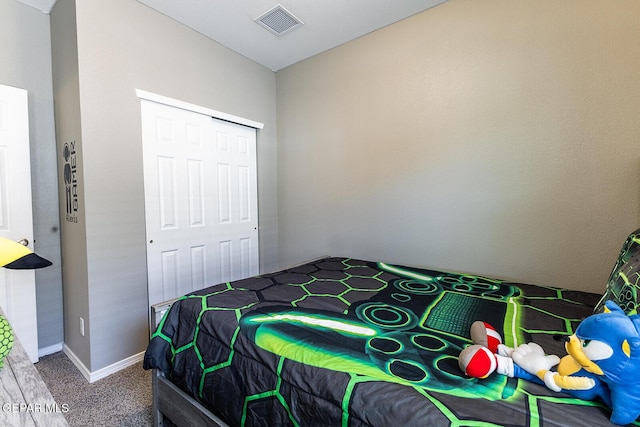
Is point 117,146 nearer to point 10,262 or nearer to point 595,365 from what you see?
point 10,262

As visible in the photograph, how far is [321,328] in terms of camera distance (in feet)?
3.62

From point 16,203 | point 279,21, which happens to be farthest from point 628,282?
point 16,203

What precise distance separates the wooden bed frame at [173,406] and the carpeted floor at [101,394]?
280 mm

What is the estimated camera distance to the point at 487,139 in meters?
1.94

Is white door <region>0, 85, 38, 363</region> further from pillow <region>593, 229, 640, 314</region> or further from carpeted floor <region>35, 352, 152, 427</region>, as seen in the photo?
pillow <region>593, 229, 640, 314</region>

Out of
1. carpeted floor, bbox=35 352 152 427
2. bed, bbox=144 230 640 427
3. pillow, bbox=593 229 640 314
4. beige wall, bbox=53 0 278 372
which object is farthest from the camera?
beige wall, bbox=53 0 278 372

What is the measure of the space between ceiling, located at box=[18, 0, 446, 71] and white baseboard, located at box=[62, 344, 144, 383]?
264cm

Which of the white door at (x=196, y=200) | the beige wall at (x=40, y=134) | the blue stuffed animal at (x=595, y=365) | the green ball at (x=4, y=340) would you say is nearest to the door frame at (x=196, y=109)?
the white door at (x=196, y=200)

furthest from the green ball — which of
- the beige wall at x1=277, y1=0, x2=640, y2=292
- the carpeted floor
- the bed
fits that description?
the beige wall at x1=277, y1=0, x2=640, y2=292

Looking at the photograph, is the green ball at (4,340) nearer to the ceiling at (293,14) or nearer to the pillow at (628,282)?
Result: the pillow at (628,282)

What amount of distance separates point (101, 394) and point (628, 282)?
2.73 metres

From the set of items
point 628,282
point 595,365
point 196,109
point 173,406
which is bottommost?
point 173,406

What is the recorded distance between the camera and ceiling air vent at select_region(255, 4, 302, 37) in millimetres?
2189

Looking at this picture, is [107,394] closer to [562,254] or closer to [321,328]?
[321,328]
